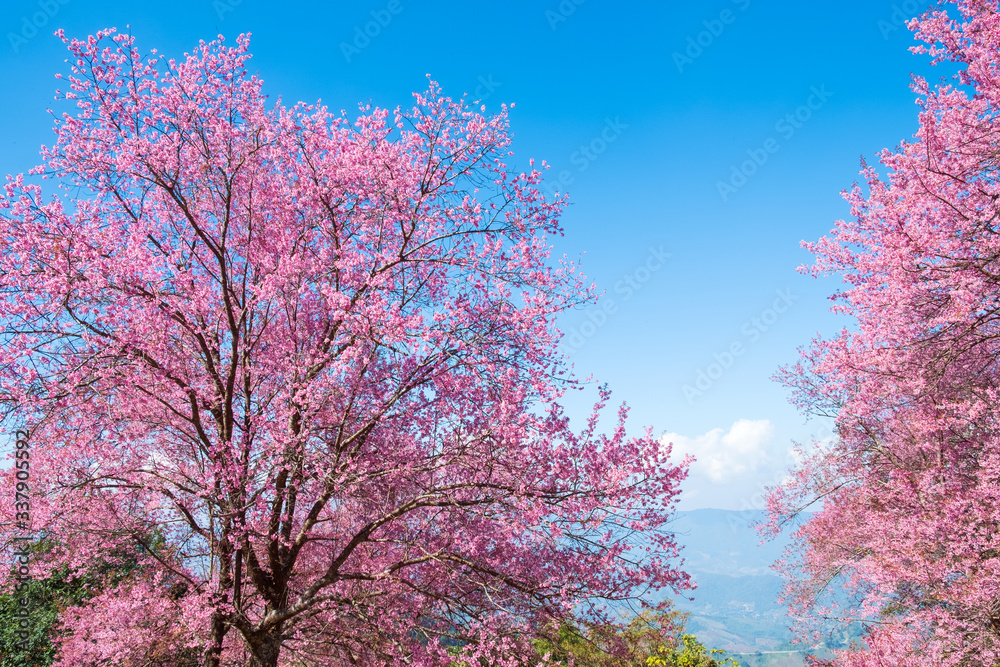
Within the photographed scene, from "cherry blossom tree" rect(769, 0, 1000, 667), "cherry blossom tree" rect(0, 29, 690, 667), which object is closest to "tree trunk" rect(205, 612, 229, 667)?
"cherry blossom tree" rect(0, 29, 690, 667)

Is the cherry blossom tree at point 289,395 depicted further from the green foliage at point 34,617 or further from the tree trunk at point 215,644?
the green foliage at point 34,617

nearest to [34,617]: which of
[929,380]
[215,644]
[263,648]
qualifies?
[215,644]

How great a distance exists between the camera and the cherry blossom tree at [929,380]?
31.5 ft

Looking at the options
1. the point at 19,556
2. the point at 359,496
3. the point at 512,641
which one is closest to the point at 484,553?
the point at 512,641

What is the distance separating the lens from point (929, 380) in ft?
39.2

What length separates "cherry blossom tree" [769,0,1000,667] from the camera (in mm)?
9609

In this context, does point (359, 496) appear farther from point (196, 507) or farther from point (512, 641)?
point (512, 641)

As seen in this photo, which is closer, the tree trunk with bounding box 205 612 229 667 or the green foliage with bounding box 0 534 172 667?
the tree trunk with bounding box 205 612 229 667

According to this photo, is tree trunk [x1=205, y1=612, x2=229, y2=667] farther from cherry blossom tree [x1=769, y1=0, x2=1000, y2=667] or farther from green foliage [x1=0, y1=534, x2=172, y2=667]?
cherry blossom tree [x1=769, y1=0, x2=1000, y2=667]

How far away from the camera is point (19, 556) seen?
9.34 meters

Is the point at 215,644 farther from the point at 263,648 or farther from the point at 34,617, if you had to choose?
the point at 34,617

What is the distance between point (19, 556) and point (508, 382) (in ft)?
29.6

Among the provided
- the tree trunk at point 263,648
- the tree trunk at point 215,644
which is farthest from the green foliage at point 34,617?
the tree trunk at point 263,648

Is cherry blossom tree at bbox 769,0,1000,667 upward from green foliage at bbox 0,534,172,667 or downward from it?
upward
